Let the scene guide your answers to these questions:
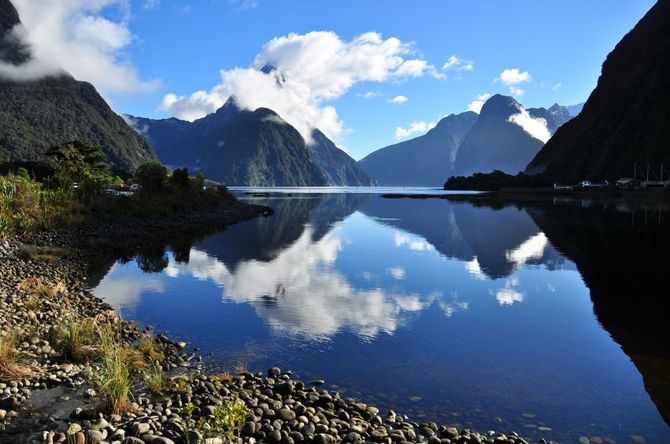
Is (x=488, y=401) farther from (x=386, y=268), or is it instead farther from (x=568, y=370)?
(x=386, y=268)

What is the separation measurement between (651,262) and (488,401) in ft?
90.4

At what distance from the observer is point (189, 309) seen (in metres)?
21.1

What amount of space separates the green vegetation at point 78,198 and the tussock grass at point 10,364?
2360 centimetres

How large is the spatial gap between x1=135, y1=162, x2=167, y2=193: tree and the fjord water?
28.3 metres

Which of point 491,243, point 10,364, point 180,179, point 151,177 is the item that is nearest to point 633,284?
point 491,243

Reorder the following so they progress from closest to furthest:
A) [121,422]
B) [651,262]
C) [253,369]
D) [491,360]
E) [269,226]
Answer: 1. [121,422]
2. [253,369]
3. [491,360]
4. [651,262]
5. [269,226]

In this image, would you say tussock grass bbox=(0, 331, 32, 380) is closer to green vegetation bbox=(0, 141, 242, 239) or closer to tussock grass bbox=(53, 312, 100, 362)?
tussock grass bbox=(53, 312, 100, 362)

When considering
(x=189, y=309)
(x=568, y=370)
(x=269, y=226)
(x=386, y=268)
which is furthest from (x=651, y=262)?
(x=269, y=226)

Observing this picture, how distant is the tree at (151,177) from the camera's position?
6638cm

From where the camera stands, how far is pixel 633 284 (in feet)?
84.9

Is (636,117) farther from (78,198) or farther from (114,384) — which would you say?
(114,384)

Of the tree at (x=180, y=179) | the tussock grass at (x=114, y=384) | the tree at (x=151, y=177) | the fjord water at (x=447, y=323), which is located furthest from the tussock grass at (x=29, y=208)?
the tree at (x=180, y=179)

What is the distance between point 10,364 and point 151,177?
59824 millimetres

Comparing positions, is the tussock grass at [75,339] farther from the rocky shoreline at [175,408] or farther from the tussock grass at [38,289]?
the tussock grass at [38,289]
